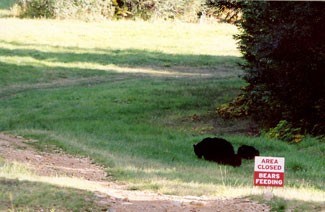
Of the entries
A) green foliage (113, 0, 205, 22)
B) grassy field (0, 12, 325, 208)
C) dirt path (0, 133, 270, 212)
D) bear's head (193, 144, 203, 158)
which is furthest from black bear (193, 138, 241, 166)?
green foliage (113, 0, 205, 22)

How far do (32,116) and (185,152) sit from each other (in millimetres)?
6590

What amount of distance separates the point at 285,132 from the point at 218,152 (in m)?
3.50

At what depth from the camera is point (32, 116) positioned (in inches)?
803

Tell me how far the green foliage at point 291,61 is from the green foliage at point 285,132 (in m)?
0.17

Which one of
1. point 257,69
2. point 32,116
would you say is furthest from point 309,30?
point 32,116

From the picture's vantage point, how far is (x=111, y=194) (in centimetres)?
972

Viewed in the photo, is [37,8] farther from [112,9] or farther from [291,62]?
[291,62]

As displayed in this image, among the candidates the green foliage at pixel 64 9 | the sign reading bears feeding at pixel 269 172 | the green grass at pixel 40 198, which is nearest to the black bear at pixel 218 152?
the sign reading bears feeding at pixel 269 172

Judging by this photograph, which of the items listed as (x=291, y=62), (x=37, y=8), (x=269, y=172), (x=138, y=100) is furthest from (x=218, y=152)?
(x=37, y=8)

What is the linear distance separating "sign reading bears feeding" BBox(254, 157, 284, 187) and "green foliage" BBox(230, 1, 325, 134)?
7167 mm

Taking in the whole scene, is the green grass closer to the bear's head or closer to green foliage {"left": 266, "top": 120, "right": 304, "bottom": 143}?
the bear's head

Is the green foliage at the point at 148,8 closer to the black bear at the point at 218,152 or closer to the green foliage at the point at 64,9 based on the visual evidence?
the green foliage at the point at 64,9

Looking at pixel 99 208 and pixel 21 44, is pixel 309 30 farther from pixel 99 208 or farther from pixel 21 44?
pixel 21 44

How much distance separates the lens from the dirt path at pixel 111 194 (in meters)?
8.94
